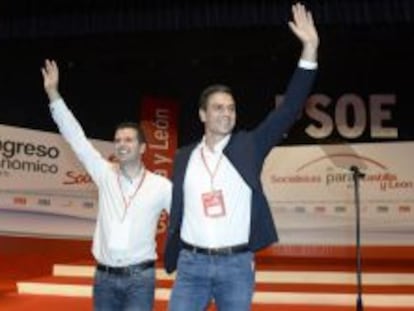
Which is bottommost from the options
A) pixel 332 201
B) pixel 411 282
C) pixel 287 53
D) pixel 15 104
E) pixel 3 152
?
pixel 411 282

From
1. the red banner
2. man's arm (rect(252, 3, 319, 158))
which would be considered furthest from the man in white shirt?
the red banner

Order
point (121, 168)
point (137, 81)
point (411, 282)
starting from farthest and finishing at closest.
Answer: point (137, 81) → point (411, 282) → point (121, 168)

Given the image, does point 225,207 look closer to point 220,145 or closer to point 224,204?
point 224,204

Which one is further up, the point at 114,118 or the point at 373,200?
the point at 114,118

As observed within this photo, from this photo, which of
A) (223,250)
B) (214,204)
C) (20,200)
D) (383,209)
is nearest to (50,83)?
(214,204)

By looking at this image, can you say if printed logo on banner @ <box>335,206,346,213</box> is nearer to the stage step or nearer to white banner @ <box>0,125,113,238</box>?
the stage step

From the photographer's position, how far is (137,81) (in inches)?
352

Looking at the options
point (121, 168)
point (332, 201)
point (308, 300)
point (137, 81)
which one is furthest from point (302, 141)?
point (121, 168)

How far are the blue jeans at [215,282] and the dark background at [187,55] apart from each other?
5.63 metres

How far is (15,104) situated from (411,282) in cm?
488

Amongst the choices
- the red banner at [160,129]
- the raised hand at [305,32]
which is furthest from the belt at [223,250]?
the red banner at [160,129]

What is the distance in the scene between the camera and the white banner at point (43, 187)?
7.75m

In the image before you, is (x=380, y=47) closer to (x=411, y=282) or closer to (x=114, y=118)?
(x=411, y=282)

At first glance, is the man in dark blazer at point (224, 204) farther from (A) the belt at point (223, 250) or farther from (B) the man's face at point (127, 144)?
(B) the man's face at point (127, 144)
